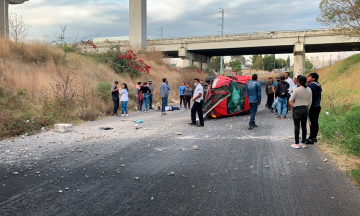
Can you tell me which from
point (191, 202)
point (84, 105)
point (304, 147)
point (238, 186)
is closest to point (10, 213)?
point (191, 202)

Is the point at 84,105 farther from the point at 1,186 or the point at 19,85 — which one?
the point at 1,186

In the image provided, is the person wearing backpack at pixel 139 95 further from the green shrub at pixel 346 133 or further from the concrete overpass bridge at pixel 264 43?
the concrete overpass bridge at pixel 264 43

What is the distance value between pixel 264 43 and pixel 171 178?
4115 centimetres

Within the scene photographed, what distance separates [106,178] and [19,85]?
11217mm

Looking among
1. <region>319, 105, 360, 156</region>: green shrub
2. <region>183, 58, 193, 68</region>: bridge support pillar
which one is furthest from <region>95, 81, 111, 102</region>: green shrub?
<region>183, 58, 193, 68</region>: bridge support pillar

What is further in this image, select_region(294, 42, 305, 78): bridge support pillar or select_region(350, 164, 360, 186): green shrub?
select_region(294, 42, 305, 78): bridge support pillar

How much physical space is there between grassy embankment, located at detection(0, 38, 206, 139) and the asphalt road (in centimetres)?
226

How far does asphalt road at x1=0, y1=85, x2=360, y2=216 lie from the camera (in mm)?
4109

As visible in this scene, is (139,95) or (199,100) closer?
(199,100)

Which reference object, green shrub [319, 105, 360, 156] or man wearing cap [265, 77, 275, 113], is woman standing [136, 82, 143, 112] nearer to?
man wearing cap [265, 77, 275, 113]

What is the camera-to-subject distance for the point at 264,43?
43.2 meters

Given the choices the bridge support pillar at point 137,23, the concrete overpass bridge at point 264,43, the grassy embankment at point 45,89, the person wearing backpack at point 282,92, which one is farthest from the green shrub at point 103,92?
the bridge support pillar at point 137,23

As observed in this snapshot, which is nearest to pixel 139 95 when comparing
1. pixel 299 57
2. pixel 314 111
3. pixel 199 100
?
pixel 199 100

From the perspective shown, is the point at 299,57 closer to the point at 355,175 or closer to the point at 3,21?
the point at 3,21
